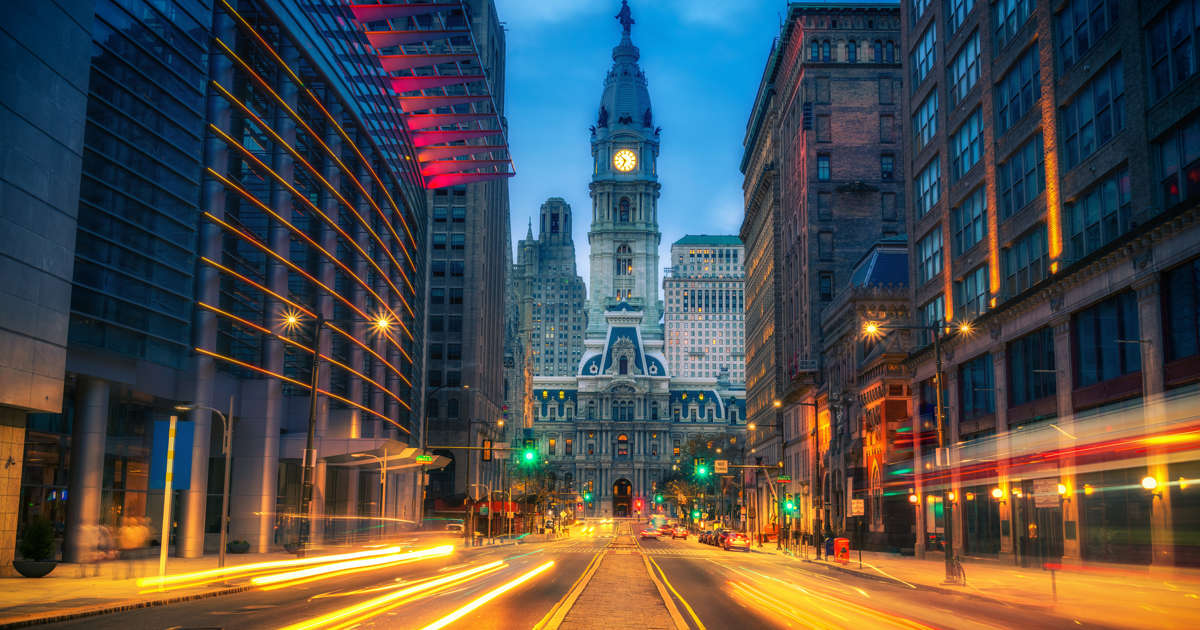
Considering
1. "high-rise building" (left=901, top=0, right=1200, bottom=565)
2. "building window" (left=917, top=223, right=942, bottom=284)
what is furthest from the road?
"building window" (left=917, top=223, right=942, bottom=284)

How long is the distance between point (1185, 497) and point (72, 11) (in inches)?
1522

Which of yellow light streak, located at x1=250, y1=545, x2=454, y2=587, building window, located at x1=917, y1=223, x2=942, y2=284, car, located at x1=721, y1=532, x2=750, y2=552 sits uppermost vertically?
building window, located at x1=917, y1=223, x2=942, y2=284

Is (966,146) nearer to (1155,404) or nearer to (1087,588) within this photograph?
(1155,404)

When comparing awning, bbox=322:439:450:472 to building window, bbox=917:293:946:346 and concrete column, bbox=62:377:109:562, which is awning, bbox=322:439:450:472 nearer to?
concrete column, bbox=62:377:109:562

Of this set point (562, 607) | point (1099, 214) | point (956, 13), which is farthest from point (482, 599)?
point (956, 13)

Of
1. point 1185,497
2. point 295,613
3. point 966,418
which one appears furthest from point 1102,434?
point 295,613

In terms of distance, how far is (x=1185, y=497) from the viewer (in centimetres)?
3219

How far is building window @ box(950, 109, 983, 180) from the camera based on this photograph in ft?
168

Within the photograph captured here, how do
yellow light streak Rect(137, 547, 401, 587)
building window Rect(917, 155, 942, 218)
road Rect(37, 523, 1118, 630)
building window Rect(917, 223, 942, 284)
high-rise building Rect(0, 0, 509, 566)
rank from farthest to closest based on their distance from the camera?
building window Rect(917, 155, 942, 218)
building window Rect(917, 223, 942, 284)
high-rise building Rect(0, 0, 509, 566)
yellow light streak Rect(137, 547, 401, 587)
road Rect(37, 523, 1118, 630)

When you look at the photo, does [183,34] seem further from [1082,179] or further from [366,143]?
[1082,179]

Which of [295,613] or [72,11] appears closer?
[295,613]

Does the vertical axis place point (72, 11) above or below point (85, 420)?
above

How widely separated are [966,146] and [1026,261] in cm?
972

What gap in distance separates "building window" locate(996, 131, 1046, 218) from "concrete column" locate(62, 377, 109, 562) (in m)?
37.9
